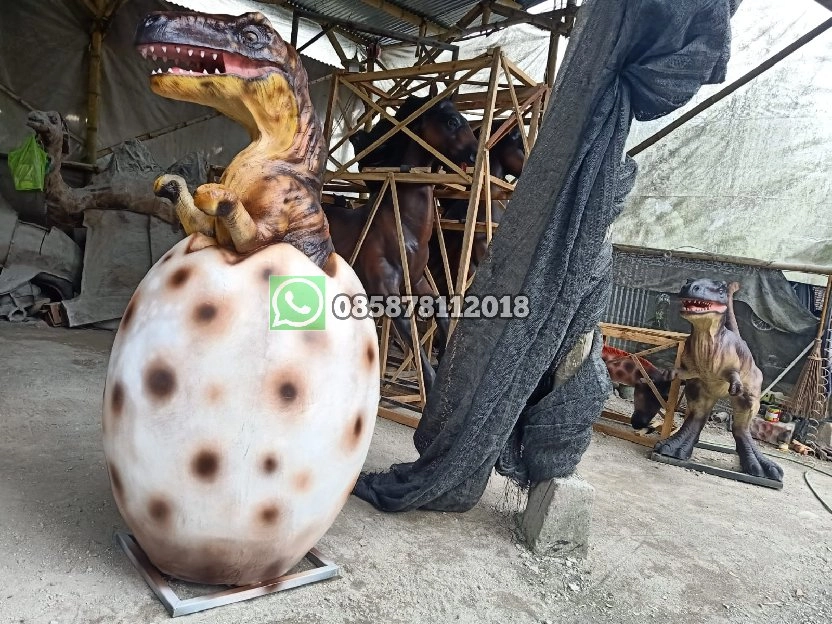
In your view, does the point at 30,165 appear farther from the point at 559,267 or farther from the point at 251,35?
the point at 559,267

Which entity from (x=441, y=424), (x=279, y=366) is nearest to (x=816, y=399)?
(x=441, y=424)

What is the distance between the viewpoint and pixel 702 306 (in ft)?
13.6

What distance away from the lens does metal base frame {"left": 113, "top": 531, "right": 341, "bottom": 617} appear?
176 cm

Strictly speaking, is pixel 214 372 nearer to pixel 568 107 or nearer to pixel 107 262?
pixel 568 107

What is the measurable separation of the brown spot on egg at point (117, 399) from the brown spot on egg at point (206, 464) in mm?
266

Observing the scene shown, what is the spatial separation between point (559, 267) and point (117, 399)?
1.60 metres

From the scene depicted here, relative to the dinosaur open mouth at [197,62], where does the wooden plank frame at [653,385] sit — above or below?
below

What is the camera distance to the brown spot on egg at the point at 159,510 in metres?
1.70

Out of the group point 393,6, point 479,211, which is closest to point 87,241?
point 393,6

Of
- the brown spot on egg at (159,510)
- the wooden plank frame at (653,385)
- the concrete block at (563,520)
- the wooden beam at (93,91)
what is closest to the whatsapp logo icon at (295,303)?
the brown spot on egg at (159,510)

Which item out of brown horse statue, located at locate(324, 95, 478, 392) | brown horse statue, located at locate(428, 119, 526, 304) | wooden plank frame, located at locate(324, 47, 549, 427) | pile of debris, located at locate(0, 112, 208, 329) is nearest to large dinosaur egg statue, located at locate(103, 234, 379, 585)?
wooden plank frame, located at locate(324, 47, 549, 427)

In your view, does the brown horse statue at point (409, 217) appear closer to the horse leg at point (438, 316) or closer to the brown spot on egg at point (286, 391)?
the horse leg at point (438, 316)

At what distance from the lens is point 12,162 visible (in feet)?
20.3

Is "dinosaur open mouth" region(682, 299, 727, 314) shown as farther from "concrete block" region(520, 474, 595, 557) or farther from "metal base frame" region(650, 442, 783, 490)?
"concrete block" region(520, 474, 595, 557)
